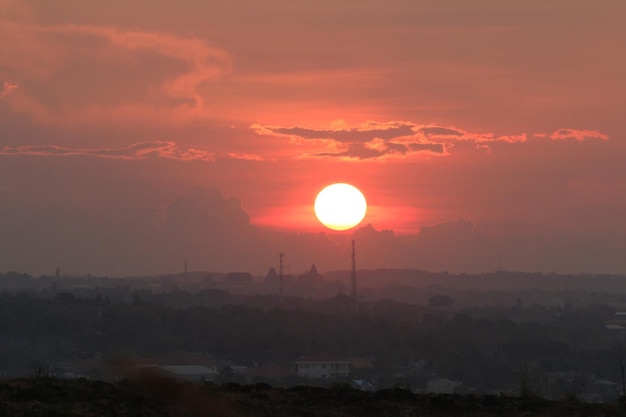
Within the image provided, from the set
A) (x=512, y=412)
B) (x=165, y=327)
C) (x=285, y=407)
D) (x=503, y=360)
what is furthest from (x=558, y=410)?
(x=165, y=327)

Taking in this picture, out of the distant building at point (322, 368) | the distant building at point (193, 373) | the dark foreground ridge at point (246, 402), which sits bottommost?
the distant building at point (322, 368)

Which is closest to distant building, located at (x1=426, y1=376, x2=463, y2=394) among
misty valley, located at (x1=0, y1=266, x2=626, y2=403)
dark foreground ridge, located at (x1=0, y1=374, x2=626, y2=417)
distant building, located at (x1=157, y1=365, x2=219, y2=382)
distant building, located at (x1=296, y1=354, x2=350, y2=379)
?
misty valley, located at (x1=0, y1=266, x2=626, y2=403)

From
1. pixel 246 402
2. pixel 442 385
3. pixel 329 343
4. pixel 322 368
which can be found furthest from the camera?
pixel 329 343

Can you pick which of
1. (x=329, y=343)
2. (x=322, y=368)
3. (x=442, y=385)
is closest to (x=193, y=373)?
(x=442, y=385)

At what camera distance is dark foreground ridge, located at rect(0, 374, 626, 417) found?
2734cm

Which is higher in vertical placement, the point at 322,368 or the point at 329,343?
the point at 322,368

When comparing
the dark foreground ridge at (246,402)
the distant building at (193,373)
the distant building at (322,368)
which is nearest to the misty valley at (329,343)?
the distant building at (322,368)

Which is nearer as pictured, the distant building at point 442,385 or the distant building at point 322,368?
the distant building at point 442,385

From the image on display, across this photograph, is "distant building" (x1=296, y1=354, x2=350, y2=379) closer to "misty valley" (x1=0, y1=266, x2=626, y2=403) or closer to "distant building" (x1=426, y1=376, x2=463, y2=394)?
"misty valley" (x1=0, y1=266, x2=626, y2=403)

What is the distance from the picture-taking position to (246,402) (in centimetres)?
2964

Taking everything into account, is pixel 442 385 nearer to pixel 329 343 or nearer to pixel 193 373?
pixel 193 373

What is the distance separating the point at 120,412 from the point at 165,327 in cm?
11537

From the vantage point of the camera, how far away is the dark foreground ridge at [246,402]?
27.3 m

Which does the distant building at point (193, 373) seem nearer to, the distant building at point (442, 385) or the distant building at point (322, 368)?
the distant building at point (322, 368)
